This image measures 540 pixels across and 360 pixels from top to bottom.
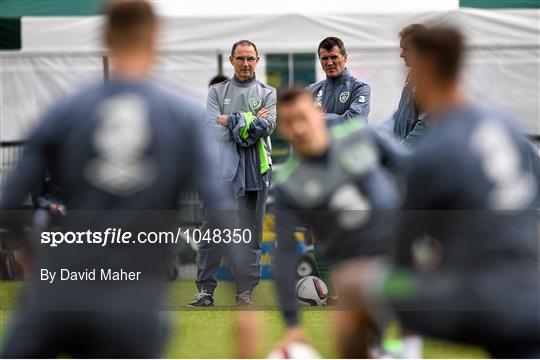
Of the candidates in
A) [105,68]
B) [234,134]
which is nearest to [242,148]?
[234,134]

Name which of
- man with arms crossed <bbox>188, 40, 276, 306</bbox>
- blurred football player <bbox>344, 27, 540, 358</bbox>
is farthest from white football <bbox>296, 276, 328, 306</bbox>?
blurred football player <bbox>344, 27, 540, 358</bbox>

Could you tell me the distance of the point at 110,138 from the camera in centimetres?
435

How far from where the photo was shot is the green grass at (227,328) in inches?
320

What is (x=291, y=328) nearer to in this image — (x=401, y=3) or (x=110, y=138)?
(x=110, y=138)

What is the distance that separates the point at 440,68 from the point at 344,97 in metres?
5.88

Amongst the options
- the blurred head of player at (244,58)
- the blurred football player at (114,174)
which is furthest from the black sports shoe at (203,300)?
the blurred football player at (114,174)

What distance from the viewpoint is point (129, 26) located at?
172 inches

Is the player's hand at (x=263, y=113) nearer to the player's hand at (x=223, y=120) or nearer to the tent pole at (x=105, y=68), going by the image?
the player's hand at (x=223, y=120)

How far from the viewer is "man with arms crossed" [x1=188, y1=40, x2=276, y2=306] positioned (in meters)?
10.6

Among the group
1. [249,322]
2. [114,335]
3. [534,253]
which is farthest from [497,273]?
[114,335]

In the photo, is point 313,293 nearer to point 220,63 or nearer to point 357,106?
point 357,106

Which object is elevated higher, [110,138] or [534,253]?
[110,138]

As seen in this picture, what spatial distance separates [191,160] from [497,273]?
41.3 inches

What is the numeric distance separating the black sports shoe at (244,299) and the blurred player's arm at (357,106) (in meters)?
1.56
